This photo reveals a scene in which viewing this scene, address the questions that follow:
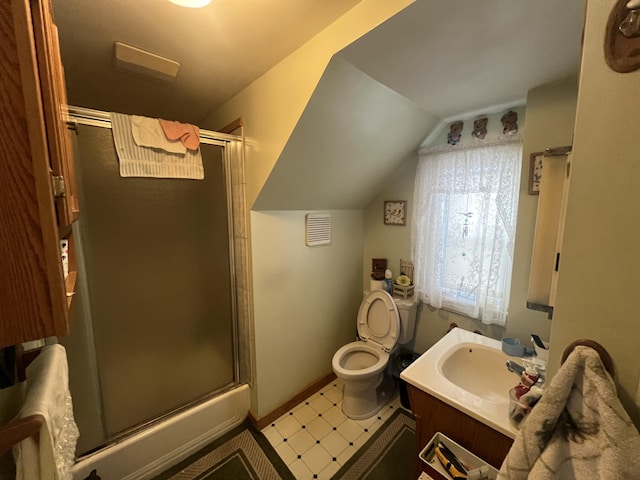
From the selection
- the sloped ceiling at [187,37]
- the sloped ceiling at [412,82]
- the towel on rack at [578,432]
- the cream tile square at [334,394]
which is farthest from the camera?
the cream tile square at [334,394]

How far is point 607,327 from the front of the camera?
442mm

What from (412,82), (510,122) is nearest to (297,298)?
(412,82)

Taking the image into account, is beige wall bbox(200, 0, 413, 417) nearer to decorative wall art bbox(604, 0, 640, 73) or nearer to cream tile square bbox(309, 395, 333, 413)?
cream tile square bbox(309, 395, 333, 413)

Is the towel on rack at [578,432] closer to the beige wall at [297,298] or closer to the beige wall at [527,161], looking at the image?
the beige wall at [527,161]

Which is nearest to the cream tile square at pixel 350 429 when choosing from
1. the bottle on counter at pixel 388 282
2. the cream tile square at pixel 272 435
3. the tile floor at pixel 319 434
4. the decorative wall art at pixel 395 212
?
the tile floor at pixel 319 434

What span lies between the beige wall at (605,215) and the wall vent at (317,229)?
→ 1558 millimetres

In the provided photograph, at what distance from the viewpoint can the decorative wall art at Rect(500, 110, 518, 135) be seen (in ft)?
4.77

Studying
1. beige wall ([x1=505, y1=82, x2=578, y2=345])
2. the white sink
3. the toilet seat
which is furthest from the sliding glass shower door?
beige wall ([x1=505, y1=82, x2=578, y2=345])

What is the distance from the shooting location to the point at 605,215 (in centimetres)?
43

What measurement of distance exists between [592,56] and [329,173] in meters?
1.31

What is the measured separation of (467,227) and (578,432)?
1470 mm

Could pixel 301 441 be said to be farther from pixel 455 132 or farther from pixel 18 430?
pixel 455 132

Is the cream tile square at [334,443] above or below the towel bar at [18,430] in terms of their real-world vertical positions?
below

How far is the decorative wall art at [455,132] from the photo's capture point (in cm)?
170
